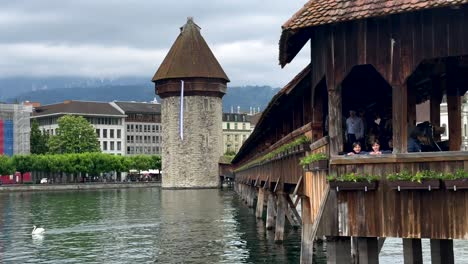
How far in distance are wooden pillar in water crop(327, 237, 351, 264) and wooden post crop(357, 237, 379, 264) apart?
25 centimetres

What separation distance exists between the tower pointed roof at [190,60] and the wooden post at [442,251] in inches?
2854

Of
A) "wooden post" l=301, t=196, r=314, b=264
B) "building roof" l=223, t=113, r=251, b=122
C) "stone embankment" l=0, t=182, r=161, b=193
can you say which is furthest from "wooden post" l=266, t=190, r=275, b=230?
"building roof" l=223, t=113, r=251, b=122

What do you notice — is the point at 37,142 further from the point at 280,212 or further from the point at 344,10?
the point at 344,10

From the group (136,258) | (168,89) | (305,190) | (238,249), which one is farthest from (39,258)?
(168,89)

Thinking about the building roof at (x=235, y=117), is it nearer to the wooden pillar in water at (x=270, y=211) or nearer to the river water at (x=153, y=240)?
the river water at (x=153, y=240)

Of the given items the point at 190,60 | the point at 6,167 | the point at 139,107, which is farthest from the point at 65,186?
the point at 139,107

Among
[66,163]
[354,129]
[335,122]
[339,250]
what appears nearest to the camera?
[339,250]

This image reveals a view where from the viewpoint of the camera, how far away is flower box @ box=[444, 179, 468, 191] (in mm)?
10508

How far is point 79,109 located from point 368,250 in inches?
4921

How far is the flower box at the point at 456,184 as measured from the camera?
414 inches

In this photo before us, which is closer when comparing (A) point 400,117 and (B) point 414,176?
(B) point 414,176

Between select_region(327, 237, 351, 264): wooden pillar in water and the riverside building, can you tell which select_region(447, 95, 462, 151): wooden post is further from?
the riverside building

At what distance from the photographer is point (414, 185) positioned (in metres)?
10.9

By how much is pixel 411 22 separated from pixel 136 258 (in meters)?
15.7
